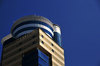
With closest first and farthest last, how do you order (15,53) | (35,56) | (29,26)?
(35,56) → (15,53) → (29,26)

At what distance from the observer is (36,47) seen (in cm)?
16600

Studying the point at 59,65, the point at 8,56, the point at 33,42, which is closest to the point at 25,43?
the point at 33,42

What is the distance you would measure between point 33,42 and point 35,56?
10044 mm

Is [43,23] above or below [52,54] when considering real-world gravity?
above

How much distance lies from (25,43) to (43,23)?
33267 millimetres

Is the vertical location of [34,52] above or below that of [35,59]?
above

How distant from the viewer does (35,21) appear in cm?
19862

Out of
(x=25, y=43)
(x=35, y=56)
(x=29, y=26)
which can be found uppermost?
(x=29, y=26)

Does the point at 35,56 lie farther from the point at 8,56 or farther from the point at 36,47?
the point at 8,56

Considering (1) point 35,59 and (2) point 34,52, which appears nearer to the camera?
(1) point 35,59

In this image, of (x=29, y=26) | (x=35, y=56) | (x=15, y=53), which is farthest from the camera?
(x=29, y=26)

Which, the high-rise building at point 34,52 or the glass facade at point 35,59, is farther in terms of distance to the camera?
the high-rise building at point 34,52

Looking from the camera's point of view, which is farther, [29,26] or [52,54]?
[29,26]

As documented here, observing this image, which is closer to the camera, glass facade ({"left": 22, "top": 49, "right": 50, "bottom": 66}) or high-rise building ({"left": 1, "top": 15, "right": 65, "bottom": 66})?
glass facade ({"left": 22, "top": 49, "right": 50, "bottom": 66})
